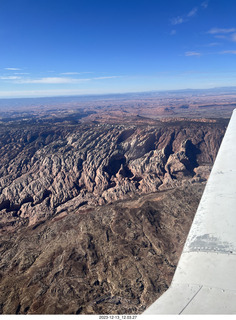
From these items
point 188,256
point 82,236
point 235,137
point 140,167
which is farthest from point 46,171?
point 188,256

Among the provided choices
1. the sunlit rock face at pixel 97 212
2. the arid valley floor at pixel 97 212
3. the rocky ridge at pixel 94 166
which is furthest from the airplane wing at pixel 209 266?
the rocky ridge at pixel 94 166

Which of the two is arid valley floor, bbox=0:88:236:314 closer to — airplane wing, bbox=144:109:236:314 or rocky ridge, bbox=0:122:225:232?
rocky ridge, bbox=0:122:225:232

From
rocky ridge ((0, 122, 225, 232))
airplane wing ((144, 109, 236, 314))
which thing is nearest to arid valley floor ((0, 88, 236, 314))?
rocky ridge ((0, 122, 225, 232))

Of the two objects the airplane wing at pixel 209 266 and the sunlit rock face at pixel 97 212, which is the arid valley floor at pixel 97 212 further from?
the airplane wing at pixel 209 266

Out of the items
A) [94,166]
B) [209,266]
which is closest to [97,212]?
[94,166]

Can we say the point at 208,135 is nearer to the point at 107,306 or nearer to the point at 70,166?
the point at 70,166

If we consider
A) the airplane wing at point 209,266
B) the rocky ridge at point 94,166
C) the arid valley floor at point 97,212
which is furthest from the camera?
the rocky ridge at point 94,166

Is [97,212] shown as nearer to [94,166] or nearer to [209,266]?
[94,166]
